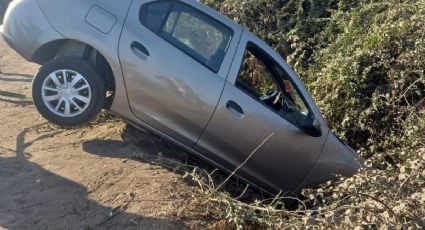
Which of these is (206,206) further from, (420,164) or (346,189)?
(420,164)

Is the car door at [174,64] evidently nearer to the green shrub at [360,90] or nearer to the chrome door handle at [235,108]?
the chrome door handle at [235,108]

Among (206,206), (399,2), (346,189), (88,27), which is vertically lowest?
(206,206)

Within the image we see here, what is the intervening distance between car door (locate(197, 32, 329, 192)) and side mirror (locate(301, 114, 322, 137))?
3 cm

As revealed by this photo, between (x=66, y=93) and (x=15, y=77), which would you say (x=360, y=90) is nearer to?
(x=66, y=93)

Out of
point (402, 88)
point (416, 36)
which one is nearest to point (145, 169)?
point (402, 88)

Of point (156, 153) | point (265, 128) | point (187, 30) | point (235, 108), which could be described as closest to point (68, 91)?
point (156, 153)

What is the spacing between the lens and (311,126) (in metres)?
5.09

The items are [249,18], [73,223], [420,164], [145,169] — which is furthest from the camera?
[249,18]

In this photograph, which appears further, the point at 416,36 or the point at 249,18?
the point at 249,18

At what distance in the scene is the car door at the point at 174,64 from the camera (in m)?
4.71

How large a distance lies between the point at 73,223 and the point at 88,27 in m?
1.97

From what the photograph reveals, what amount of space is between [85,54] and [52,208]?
1.72 metres

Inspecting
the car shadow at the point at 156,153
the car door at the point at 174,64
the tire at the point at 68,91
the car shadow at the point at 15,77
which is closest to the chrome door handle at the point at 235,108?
the car door at the point at 174,64

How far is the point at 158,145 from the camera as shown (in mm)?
5434
